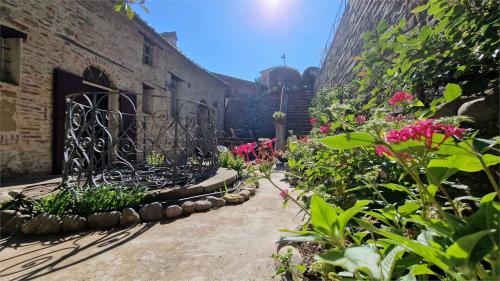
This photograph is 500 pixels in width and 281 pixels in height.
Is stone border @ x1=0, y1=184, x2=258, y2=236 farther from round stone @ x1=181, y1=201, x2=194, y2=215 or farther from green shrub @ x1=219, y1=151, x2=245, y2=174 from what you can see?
green shrub @ x1=219, y1=151, x2=245, y2=174

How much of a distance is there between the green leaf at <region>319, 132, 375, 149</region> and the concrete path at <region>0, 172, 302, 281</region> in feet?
5.43

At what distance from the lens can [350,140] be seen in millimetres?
645

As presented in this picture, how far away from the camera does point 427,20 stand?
244 centimetres

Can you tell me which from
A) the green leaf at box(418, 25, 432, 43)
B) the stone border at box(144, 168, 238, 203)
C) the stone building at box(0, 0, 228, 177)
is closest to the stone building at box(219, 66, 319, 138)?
the stone border at box(144, 168, 238, 203)

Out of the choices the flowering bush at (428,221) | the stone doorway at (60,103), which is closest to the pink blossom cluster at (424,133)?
the flowering bush at (428,221)

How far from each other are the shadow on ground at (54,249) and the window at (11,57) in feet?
12.3

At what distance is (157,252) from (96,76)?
6.54m

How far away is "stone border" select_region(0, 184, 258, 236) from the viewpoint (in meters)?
3.07

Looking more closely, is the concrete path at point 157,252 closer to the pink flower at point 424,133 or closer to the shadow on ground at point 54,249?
the shadow on ground at point 54,249

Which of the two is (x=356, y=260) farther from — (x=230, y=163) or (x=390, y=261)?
(x=230, y=163)

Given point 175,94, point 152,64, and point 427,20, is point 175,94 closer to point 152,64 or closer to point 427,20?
point 152,64

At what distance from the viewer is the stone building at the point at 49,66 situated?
5078mm

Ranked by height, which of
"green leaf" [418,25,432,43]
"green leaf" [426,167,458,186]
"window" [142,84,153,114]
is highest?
"window" [142,84,153,114]

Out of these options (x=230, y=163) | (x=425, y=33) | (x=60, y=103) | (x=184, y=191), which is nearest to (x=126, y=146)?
(x=184, y=191)
